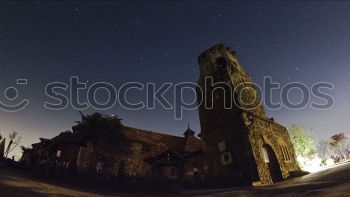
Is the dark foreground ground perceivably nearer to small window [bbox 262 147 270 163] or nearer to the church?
the church

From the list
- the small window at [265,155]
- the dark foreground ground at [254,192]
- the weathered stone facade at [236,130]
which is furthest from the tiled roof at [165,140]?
the dark foreground ground at [254,192]

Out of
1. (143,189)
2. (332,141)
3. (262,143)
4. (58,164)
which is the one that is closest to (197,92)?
(262,143)

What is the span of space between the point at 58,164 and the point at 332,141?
184 feet

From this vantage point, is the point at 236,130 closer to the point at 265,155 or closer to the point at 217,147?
the point at 217,147

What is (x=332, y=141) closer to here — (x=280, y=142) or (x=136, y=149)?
(x=280, y=142)

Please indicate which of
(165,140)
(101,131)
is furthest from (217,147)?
(101,131)

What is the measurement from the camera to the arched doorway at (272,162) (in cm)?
2052

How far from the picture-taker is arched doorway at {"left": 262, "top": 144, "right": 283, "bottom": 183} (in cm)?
2052

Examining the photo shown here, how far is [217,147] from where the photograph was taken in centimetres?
2214

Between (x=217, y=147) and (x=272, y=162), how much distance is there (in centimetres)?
534

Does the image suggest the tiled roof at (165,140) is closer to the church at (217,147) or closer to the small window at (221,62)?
the church at (217,147)

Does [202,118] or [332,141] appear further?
[332,141]

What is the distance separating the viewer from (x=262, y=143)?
20.9m

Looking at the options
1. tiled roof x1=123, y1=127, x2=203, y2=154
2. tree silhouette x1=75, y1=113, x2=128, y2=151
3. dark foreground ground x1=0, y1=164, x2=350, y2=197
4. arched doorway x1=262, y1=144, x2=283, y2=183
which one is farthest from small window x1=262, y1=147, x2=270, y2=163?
tree silhouette x1=75, y1=113, x2=128, y2=151
